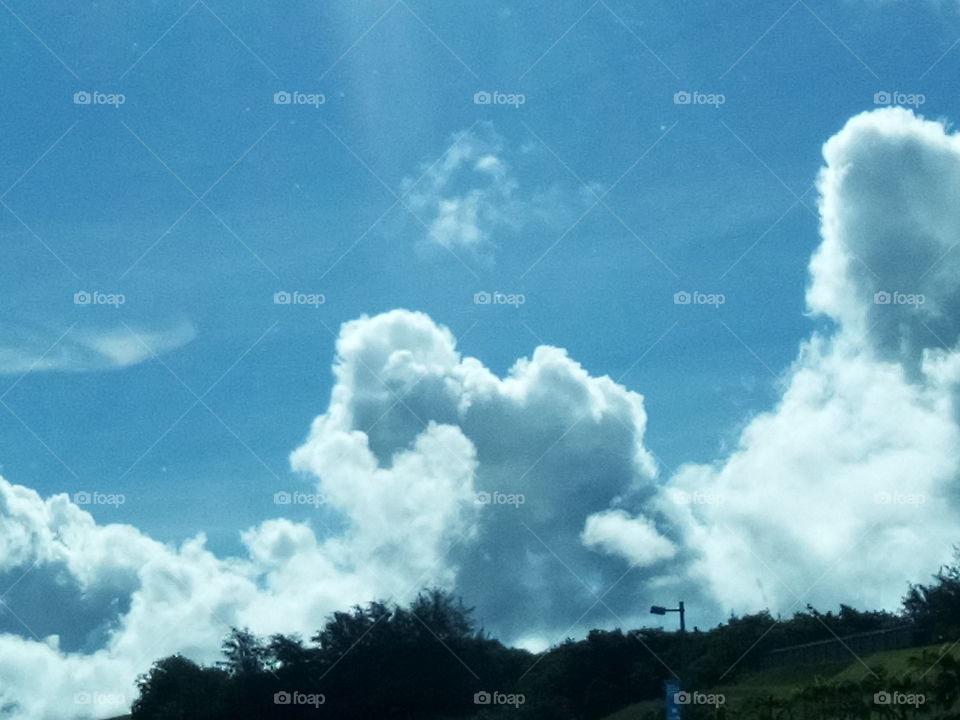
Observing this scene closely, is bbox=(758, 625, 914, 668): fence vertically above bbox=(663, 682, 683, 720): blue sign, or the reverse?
bbox=(758, 625, 914, 668): fence

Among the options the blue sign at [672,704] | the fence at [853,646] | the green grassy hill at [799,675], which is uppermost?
the fence at [853,646]

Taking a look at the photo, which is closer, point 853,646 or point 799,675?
point 853,646

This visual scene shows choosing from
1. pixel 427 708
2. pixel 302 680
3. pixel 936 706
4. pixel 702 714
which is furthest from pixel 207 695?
pixel 936 706

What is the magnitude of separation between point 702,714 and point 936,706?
283 inches

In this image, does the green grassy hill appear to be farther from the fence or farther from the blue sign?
the blue sign

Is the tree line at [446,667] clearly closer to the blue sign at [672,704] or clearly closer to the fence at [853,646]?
the fence at [853,646]

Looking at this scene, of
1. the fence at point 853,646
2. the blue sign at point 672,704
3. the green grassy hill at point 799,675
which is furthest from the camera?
the fence at point 853,646

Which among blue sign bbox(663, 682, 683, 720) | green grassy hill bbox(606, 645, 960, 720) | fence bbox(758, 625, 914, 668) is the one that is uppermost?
fence bbox(758, 625, 914, 668)

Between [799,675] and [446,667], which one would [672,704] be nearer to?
[799,675]

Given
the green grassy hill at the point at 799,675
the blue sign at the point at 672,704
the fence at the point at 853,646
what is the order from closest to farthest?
the blue sign at the point at 672,704
the green grassy hill at the point at 799,675
the fence at the point at 853,646

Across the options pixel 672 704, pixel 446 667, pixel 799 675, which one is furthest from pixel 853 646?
pixel 446 667

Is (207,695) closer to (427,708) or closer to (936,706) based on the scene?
(427,708)

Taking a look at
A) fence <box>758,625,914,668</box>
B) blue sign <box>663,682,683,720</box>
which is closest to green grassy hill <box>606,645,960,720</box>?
fence <box>758,625,914,668</box>

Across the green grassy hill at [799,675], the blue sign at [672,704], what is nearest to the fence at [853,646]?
the green grassy hill at [799,675]
